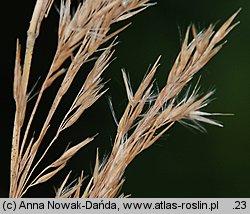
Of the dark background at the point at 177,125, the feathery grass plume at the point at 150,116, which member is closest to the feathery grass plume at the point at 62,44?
the feathery grass plume at the point at 150,116

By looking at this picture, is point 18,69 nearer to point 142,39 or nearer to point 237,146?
point 142,39

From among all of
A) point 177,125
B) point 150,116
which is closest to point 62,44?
point 150,116

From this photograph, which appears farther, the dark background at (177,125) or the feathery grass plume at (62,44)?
the dark background at (177,125)

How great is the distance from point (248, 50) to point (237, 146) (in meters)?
0.34

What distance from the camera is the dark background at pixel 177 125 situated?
70.2 inches

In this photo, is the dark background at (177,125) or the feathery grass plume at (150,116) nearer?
the feathery grass plume at (150,116)

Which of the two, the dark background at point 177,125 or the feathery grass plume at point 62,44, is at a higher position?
the dark background at point 177,125

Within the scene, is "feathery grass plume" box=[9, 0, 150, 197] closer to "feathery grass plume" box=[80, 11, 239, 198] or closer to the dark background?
"feathery grass plume" box=[80, 11, 239, 198]

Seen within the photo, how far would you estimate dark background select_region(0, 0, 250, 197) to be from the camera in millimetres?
1782

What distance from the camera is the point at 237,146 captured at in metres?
1.91

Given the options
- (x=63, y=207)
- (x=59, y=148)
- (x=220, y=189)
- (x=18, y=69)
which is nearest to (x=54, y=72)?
(x=18, y=69)

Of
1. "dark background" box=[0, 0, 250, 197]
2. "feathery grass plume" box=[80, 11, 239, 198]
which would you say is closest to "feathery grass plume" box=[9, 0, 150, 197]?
"feathery grass plume" box=[80, 11, 239, 198]

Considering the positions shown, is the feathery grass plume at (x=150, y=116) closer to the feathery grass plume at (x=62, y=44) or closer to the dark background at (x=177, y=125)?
the feathery grass plume at (x=62, y=44)

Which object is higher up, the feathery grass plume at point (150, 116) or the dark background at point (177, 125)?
the dark background at point (177, 125)
